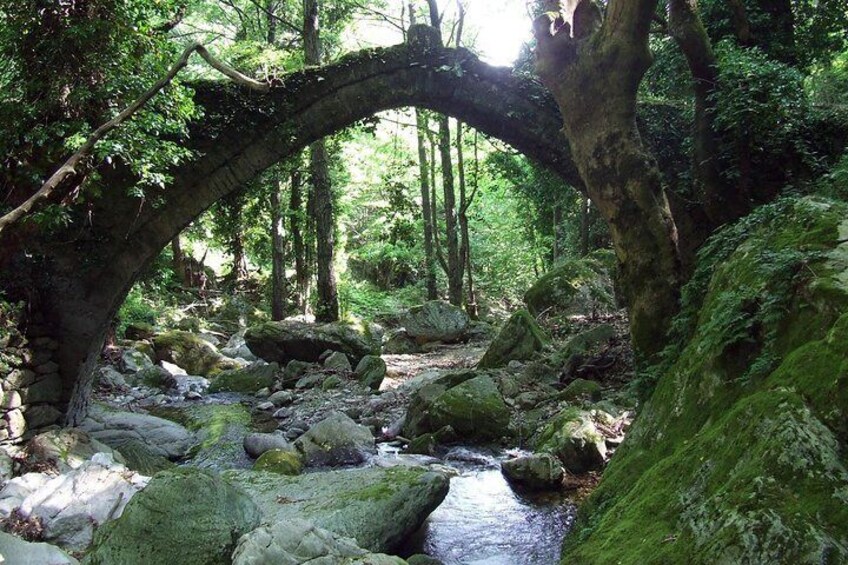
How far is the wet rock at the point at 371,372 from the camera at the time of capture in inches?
390

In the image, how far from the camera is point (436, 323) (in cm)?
1423

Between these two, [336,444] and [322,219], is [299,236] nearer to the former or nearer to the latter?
[322,219]

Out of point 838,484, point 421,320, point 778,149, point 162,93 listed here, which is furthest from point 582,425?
point 421,320

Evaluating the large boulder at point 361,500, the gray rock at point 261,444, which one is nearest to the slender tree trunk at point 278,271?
the gray rock at point 261,444

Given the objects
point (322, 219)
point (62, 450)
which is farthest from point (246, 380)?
point (62, 450)

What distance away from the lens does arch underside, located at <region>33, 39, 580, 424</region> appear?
6.50 meters

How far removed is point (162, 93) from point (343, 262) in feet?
60.6

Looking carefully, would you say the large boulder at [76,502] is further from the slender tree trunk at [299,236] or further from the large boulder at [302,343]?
the slender tree trunk at [299,236]

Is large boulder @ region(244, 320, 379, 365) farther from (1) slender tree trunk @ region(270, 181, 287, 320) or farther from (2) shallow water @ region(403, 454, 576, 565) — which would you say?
(2) shallow water @ region(403, 454, 576, 565)

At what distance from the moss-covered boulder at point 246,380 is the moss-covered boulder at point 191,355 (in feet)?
4.76

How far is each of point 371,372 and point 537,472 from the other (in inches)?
202

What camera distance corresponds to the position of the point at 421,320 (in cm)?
1441

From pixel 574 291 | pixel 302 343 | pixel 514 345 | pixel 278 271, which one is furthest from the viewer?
pixel 278 271

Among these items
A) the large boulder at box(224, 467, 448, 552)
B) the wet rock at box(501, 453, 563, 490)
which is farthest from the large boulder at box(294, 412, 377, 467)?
the wet rock at box(501, 453, 563, 490)
